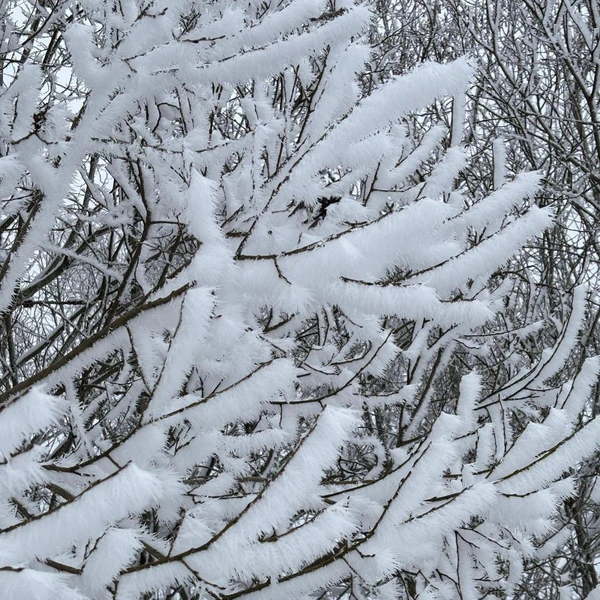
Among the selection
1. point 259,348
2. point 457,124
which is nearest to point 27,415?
point 259,348

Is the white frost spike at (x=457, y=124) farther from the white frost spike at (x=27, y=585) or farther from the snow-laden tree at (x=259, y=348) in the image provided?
the white frost spike at (x=27, y=585)

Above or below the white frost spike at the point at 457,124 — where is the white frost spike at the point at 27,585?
below

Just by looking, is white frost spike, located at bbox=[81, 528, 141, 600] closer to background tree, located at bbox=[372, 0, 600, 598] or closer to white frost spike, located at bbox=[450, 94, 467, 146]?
white frost spike, located at bbox=[450, 94, 467, 146]

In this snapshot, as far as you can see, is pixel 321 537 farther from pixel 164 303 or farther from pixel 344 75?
pixel 344 75

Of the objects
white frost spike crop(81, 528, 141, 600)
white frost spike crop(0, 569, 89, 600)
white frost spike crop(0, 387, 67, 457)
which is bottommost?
white frost spike crop(0, 569, 89, 600)

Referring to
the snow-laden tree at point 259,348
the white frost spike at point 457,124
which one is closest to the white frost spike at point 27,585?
the snow-laden tree at point 259,348

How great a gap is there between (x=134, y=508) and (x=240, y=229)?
90cm

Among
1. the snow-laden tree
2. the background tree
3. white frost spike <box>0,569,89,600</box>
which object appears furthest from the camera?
the background tree

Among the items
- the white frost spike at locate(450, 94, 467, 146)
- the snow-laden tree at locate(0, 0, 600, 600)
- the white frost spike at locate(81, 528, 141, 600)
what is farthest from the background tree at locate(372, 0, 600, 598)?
the white frost spike at locate(81, 528, 141, 600)

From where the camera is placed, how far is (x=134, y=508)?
1.19 meters

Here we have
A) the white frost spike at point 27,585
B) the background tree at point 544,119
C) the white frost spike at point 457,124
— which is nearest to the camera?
the white frost spike at point 27,585

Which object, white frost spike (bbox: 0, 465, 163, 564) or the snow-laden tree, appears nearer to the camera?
white frost spike (bbox: 0, 465, 163, 564)

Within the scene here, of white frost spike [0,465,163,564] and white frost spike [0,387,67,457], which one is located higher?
white frost spike [0,387,67,457]

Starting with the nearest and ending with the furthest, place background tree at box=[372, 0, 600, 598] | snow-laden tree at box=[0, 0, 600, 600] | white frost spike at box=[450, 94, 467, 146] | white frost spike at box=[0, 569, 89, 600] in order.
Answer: white frost spike at box=[0, 569, 89, 600]
snow-laden tree at box=[0, 0, 600, 600]
white frost spike at box=[450, 94, 467, 146]
background tree at box=[372, 0, 600, 598]
